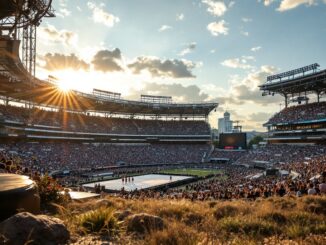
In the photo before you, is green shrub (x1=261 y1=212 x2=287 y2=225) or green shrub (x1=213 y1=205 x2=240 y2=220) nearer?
green shrub (x1=261 y1=212 x2=287 y2=225)

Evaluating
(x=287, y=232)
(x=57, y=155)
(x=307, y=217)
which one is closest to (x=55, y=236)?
(x=287, y=232)

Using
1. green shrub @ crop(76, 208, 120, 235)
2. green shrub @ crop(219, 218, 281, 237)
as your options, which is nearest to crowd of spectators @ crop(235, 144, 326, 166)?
green shrub @ crop(219, 218, 281, 237)

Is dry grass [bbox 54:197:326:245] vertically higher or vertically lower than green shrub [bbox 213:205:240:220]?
higher

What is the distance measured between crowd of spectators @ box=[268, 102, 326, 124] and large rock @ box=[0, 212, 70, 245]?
213 feet

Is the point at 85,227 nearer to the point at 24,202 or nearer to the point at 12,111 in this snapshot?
the point at 24,202

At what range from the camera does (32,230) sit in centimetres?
438

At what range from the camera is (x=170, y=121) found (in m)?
98.4

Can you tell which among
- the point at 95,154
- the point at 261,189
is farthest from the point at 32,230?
the point at 95,154

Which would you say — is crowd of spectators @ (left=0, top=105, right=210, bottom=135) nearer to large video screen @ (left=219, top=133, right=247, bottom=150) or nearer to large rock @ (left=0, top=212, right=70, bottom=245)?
large video screen @ (left=219, top=133, right=247, bottom=150)

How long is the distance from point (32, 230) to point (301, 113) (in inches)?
2878

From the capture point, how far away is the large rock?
440 cm

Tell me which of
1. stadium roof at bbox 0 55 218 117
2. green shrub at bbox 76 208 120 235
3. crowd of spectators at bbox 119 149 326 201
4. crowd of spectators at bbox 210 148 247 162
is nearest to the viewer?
green shrub at bbox 76 208 120 235

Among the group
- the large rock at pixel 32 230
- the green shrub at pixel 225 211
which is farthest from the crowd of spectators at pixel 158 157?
the large rock at pixel 32 230

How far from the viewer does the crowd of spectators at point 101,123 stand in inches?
2455
